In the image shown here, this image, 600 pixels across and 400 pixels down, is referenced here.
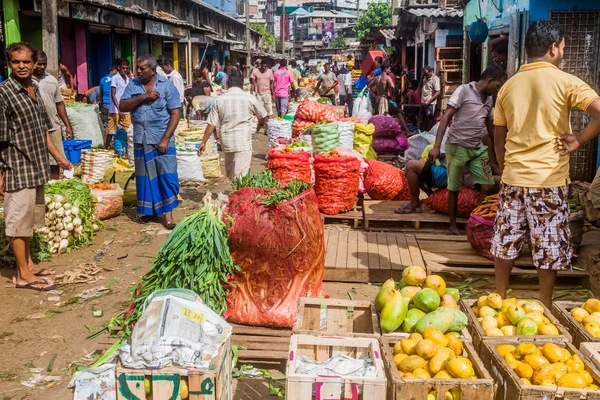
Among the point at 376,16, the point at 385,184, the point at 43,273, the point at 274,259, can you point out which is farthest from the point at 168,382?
the point at 376,16

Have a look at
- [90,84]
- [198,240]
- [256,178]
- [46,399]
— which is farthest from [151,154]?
[90,84]

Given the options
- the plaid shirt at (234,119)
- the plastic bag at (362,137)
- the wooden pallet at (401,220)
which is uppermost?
the plaid shirt at (234,119)

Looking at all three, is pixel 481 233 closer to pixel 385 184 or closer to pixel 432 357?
pixel 385 184

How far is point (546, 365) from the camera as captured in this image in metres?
3.00

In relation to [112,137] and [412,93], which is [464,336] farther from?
[412,93]

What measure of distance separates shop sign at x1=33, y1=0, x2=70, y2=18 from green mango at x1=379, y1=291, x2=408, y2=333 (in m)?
10.6

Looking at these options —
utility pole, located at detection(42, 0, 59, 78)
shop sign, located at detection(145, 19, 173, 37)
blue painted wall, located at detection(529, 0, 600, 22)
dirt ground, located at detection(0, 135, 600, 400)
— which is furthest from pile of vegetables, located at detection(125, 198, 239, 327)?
shop sign, located at detection(145, 19, 173, 37)

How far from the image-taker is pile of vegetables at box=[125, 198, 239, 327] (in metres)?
4.58

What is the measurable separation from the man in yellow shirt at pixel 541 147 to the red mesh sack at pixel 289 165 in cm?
389

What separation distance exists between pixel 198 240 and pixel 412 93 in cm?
1392

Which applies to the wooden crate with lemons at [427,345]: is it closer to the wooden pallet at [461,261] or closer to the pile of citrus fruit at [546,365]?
the pile of citrus fruit at [546,365]

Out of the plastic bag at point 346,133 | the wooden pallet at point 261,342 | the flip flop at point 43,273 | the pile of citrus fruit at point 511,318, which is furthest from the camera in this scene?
the plastic bag at point 346,133

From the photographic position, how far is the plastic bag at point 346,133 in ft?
34.1

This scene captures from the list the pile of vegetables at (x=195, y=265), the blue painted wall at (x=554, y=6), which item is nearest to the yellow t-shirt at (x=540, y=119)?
the pile of vegetables at (x=195, y=265)
